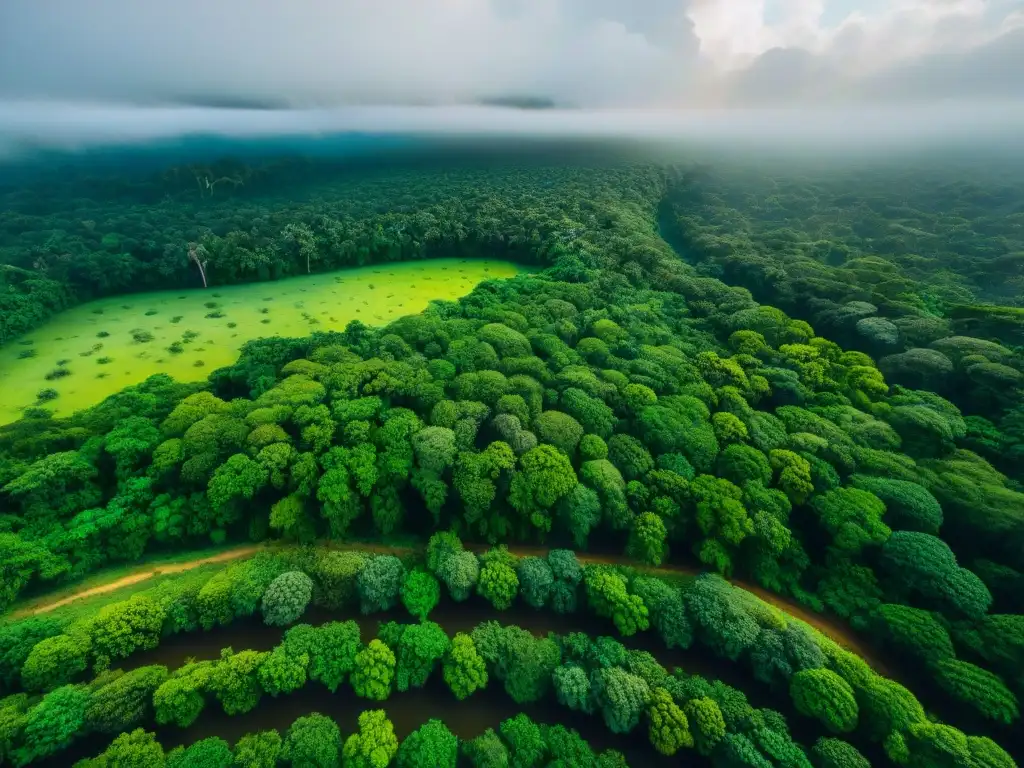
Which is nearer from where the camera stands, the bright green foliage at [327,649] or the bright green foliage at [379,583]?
the bright green foliage at [327,649]

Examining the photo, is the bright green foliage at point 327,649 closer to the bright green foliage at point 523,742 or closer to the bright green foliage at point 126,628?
the bright green foliage at point 126,628

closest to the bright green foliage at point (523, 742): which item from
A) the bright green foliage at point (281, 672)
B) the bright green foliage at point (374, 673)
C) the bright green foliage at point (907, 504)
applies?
the bright green foliage at point (374, 673)

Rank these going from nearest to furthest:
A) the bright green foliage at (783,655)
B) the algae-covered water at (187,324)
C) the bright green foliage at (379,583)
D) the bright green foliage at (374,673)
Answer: the bright green foliage at (374,673), the bright green foliage at (783,655), the bright green foliage at (379,583), the algae-covered water at (187,324)

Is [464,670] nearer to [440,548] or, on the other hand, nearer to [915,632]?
[440,548]

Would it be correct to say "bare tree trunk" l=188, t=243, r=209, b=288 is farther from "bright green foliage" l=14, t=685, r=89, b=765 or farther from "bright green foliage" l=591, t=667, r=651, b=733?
"bright green foliage" l=591, t=667, r=651, b=733

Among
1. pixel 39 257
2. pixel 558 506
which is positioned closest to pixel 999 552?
pixel 558 506

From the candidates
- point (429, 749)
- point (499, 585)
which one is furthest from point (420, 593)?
point (429, 749)
